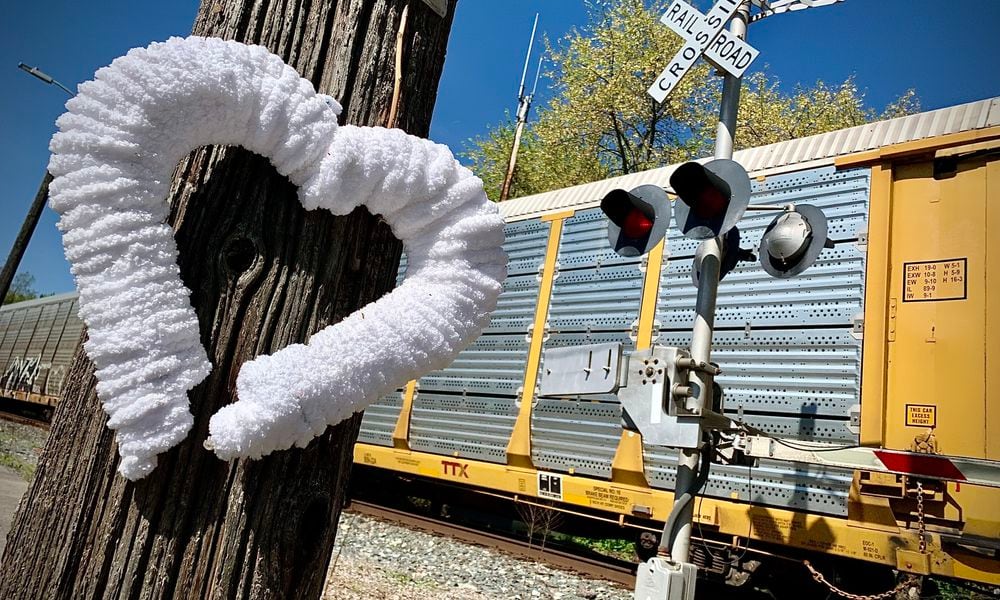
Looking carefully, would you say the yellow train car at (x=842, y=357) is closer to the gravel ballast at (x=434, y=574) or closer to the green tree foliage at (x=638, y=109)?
the gravel ballast at (x=434, y=574)

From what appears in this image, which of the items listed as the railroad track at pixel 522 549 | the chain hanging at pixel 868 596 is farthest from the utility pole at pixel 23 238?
the chain hanging at pixel 868 596

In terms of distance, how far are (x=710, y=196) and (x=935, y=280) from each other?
2.31 metres

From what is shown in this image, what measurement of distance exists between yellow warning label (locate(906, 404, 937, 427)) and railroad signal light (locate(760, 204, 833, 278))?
1.40 meters

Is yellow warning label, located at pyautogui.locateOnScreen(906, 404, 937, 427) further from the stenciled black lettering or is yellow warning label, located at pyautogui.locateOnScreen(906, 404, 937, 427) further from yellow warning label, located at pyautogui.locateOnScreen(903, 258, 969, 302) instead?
the stenciled black lettering

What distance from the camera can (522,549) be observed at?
7391 millimetres

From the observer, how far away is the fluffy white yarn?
1.00 meters

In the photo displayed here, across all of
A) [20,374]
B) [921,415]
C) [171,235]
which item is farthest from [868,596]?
[20,374]

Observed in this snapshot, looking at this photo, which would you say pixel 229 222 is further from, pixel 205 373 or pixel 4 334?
pixel 4 334

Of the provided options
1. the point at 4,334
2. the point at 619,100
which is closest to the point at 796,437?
the point at 619,100

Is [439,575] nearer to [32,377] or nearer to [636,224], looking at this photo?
[636,224]

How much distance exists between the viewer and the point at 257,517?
3.56 ft

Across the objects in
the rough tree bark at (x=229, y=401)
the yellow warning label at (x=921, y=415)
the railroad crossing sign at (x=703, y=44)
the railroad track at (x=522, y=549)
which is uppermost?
the railroad crossing sign at (x=703, y=44)

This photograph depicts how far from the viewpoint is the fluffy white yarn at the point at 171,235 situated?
3.29ft

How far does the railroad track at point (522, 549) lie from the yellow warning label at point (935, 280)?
3527 millimetres
